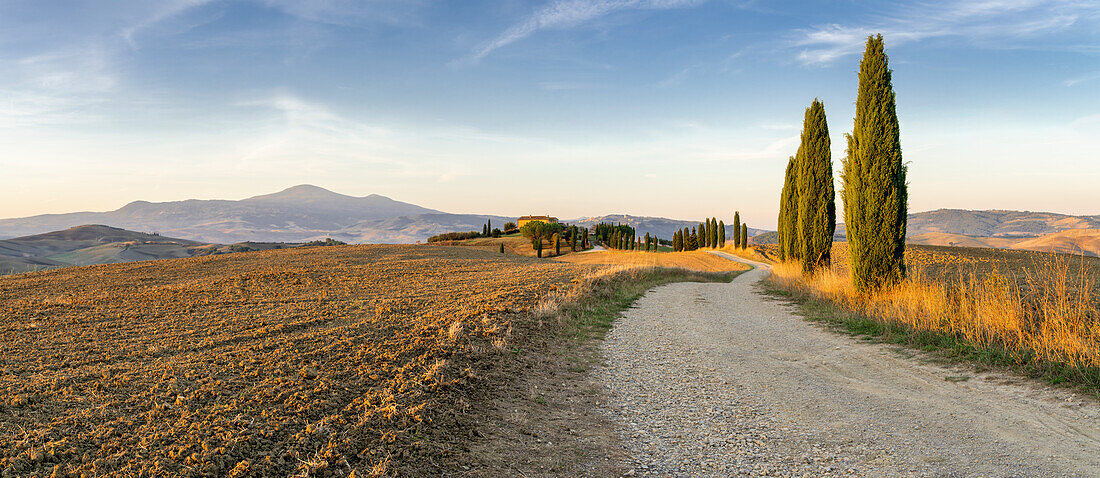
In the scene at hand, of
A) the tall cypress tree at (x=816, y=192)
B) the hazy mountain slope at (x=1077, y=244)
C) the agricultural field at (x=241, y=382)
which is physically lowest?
the agricultural field at (x=241, y=382)

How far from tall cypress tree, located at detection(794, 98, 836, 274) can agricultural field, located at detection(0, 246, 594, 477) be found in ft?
45.0

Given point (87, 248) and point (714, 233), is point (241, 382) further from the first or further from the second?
point (87, 248)

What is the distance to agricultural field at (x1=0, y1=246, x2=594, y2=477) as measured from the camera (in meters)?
3.67

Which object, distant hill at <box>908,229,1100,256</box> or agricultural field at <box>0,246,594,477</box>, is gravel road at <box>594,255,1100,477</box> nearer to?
agricultural field at <box>0,246,594,477</box>

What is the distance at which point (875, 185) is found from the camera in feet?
40.8

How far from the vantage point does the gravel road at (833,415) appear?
413cm

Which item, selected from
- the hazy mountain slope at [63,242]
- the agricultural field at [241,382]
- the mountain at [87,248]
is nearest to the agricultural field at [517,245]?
the mountain at [87,248]

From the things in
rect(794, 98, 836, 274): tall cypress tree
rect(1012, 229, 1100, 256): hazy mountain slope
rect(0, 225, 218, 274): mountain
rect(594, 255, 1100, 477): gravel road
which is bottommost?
rect(0, 225, 218, 274): mountain

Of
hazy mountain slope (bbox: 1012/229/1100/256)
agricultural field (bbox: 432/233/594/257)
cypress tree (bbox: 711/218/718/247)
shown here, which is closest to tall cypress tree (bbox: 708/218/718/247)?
cypress tree (bbox: 711/218/718/247)

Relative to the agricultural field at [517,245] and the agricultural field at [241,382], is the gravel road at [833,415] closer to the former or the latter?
the agricultural field at [241,382]

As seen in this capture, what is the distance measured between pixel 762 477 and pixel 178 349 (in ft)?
23.5

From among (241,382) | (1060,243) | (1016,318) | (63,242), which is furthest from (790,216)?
(63,242)

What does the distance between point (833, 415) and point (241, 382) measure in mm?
6053

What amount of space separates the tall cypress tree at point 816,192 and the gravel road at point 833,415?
12513 millimetres
